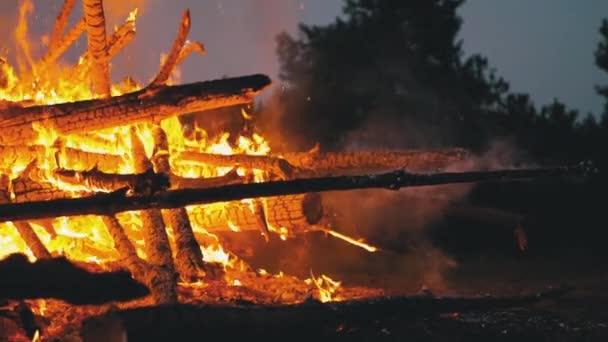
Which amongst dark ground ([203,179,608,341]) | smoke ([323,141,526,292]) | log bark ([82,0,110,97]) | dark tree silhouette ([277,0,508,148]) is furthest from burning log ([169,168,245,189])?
dark tree silhouette ([277,0,508,148])

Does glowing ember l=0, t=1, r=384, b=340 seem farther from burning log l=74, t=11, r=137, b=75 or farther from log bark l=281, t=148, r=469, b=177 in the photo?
log bark l=281, t=148, r=469, b=177

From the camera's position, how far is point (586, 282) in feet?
21.1

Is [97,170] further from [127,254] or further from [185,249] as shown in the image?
[185,249]

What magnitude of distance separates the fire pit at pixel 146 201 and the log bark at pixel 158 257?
0.4 inches

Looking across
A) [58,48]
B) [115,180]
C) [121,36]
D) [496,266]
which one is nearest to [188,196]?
[115,180]

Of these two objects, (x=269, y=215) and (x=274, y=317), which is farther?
(x=269, y=215)

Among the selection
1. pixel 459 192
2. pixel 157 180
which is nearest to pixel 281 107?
pixel 459 192

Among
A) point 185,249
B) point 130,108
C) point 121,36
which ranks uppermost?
point 121,36

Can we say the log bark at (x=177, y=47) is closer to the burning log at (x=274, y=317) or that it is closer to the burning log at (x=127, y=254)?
the burning log at (x=127, y=254)

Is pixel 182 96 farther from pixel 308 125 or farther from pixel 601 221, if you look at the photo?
pixel 308 125

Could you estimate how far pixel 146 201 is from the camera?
348 centimetres

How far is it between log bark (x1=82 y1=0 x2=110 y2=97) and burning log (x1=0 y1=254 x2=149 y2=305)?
309cm

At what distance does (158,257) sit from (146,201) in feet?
4.75

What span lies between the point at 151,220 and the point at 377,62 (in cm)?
1121
